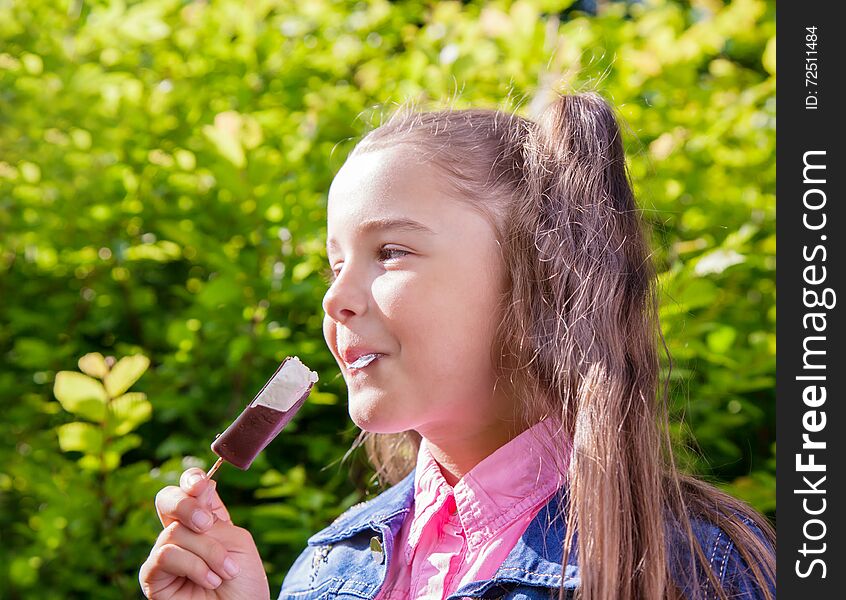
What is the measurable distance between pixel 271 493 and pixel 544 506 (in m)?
0.80

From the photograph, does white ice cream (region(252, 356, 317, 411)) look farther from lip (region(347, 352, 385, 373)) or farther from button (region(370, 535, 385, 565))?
button (region(370, 535, 385, 565))

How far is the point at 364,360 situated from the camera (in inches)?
61.1

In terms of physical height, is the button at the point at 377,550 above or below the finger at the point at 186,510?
below

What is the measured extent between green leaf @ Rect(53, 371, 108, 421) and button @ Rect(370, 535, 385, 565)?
687 mm

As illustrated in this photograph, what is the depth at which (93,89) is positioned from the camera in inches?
107

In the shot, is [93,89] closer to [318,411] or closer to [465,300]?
[318,411]

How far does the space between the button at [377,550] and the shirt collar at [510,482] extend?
0.69 feet

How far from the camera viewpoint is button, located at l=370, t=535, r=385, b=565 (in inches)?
69.7

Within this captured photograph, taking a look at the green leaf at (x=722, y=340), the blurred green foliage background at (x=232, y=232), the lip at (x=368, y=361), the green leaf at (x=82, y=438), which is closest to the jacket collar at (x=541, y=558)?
the lip at (x=368, y=361)

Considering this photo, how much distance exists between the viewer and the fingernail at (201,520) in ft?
5.19

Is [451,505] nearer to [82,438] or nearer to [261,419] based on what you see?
[261,419]

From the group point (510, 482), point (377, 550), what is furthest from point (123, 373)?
point (510, 482)

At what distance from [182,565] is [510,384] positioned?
0.60m
